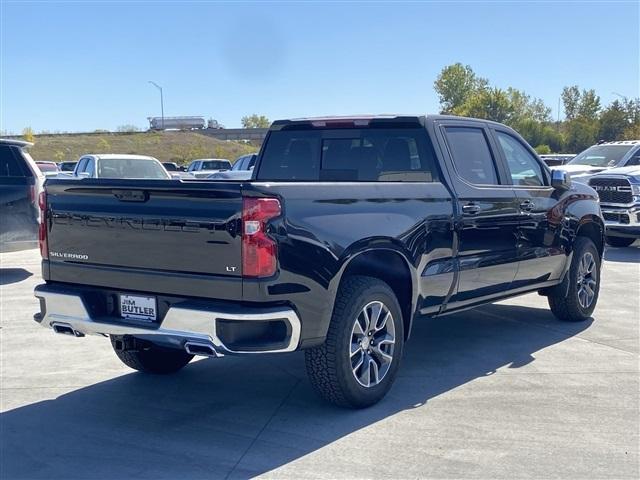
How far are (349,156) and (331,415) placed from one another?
2.32 m

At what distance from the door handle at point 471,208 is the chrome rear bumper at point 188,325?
2144 mm

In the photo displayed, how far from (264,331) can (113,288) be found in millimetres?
1145

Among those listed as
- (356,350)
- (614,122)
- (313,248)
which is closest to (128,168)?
(356,350)

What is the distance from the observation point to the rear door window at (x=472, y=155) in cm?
659

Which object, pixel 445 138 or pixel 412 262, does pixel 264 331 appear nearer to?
pixel 412 262

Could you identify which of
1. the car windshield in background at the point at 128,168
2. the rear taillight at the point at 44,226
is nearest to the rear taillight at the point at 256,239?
the rear taillight at the point at 44,226

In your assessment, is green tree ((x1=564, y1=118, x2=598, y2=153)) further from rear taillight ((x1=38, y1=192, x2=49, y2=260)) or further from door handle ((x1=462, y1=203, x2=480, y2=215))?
rear taillight ((x1=38, y1=192, x2=49, y2=260))

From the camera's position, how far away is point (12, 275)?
12.1 m

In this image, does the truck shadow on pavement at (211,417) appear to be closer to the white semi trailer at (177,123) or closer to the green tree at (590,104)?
the green tree at (590,104)

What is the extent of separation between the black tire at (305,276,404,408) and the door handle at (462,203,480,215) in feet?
3.69

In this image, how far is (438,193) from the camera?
20.0 ft

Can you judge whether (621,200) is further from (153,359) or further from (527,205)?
(153,359)

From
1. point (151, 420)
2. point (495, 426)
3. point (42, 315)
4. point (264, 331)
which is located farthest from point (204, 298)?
point (495, 426)

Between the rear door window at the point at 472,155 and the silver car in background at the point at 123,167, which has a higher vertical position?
the rear door window at the point at 472,155
